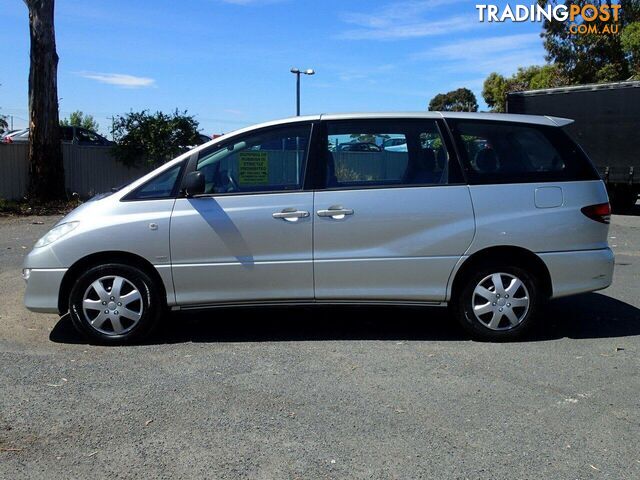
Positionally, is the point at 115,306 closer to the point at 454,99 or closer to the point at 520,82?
the point at 520,82

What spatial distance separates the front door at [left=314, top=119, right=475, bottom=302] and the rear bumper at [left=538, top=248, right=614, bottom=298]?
76 centimetres

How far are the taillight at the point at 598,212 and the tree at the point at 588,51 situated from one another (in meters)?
27.1

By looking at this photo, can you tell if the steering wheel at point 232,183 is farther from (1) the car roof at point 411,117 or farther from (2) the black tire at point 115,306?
(2) the black tire at point 115,306

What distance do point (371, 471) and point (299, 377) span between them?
1419mm

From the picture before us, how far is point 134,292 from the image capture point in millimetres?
5285

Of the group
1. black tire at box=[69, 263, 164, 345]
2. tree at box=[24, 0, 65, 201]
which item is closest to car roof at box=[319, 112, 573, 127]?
black tire at box=[69, 263, 164, 345]

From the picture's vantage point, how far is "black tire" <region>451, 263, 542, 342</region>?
5.40m

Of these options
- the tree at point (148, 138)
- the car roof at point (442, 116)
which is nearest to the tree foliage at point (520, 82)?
the tree at point (148, 138)

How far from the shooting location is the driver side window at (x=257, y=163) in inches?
212

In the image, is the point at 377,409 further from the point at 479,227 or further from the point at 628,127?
the point at 628,127

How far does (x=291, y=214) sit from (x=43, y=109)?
1271cm

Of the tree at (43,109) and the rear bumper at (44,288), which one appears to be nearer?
the rear bumper at (44,288)

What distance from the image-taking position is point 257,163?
17.8 feet

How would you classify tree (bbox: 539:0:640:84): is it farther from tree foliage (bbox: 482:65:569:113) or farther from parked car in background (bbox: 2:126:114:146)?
parked car in background (bbox: 2:126:114:146)
